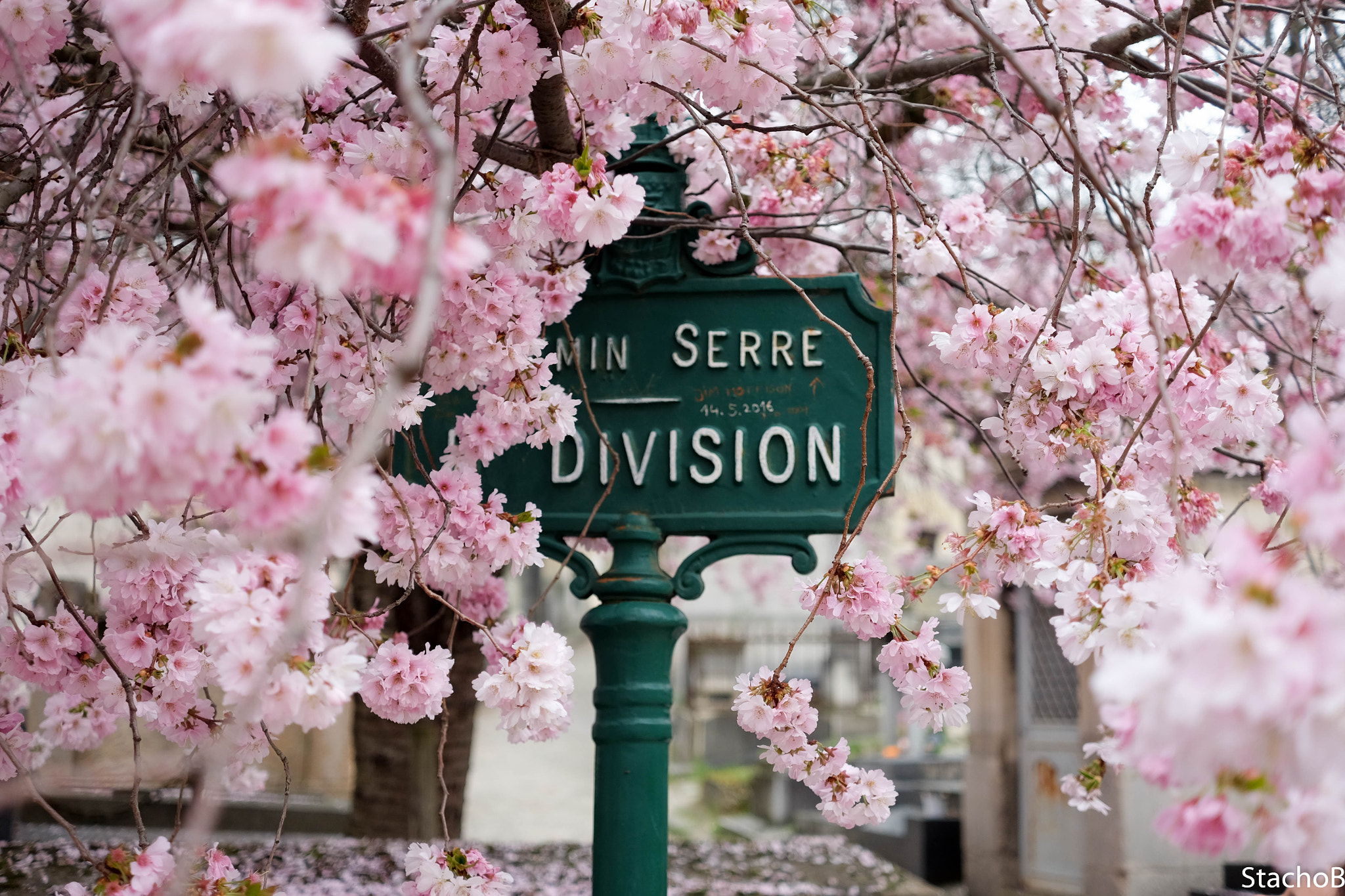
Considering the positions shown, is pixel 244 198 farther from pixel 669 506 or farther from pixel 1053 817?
pixel 1053 817

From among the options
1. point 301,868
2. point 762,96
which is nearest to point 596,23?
point 762,96

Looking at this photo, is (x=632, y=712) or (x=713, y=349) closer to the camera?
(x=632, y=712)

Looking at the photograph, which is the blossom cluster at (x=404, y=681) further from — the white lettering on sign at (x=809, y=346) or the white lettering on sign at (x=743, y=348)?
the white lettering on sign at (x=809, y=346)

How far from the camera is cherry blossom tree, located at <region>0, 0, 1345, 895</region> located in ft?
3.05

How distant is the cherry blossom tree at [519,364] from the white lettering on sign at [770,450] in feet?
1.04

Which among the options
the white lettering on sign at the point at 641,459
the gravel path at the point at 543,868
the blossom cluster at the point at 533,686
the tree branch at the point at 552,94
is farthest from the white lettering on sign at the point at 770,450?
the gravel path at the point at 543,868

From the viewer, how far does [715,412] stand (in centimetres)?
235

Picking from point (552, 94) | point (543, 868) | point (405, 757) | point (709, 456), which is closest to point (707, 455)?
point (709, 456)

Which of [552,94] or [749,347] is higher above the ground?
[552,94]

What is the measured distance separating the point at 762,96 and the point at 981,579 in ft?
3.44

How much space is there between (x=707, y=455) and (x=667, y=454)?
0.31 ft

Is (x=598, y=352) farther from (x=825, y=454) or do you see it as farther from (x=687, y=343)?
(x=825, y=454)

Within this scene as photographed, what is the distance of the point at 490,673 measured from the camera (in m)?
1.99

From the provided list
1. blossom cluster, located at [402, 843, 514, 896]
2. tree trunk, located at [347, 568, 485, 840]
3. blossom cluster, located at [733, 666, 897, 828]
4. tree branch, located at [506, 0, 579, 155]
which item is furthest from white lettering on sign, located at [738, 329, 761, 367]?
tree trunk, located at [347, 568, 485, 840]
